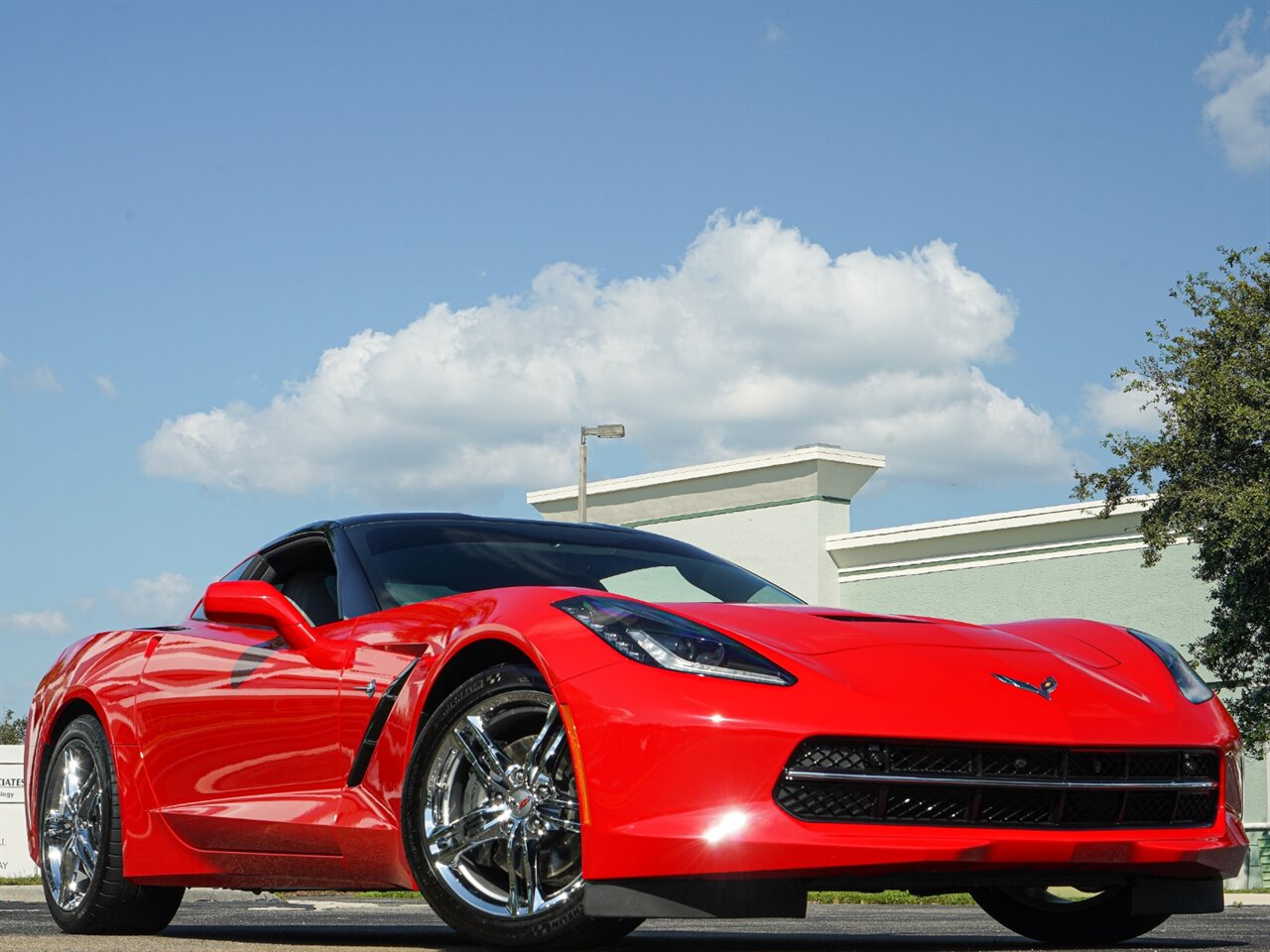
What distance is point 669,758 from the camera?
13.5ft

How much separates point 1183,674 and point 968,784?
3.62 ft

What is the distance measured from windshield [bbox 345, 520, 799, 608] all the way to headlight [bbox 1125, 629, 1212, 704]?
1.36m

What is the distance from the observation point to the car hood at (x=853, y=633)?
4531 mm

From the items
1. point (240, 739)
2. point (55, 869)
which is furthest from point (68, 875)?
Result: point (240, 739)

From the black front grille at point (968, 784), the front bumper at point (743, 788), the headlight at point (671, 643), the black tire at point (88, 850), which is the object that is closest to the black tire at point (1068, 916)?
the black front grille at point (968, 784)

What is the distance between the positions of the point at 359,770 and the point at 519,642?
0.80 meters

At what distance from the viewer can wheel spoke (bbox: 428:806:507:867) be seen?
4426 mm

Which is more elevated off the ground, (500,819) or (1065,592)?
(1065,592)

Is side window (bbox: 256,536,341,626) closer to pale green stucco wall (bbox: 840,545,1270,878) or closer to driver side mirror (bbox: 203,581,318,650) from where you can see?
driver side mirror (bbox: 203,581,318,650)

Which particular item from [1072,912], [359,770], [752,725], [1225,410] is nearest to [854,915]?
[1072,912]

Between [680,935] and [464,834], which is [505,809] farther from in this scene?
[680,935]

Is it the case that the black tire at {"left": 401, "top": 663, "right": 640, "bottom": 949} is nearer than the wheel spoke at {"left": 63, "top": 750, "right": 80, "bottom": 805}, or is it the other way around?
the black tire at {"left": 401, "top": 663, "right": 640, "bottom": 949}

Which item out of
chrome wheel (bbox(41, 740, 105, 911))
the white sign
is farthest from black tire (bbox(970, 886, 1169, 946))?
the white sign

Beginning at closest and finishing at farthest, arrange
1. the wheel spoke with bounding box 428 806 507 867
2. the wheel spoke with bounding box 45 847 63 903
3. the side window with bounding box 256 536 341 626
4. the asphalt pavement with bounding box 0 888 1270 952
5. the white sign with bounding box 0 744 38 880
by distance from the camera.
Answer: the wheel spoke with bounding box 428 806 507 867, the asphalt pavement with bounding box 0 888 1270 952, the side window with bounding box 256 536 341 626, the wheel spoke with bounding box 45 847 63 903, the white sign with bounding box 0 744 38 880
